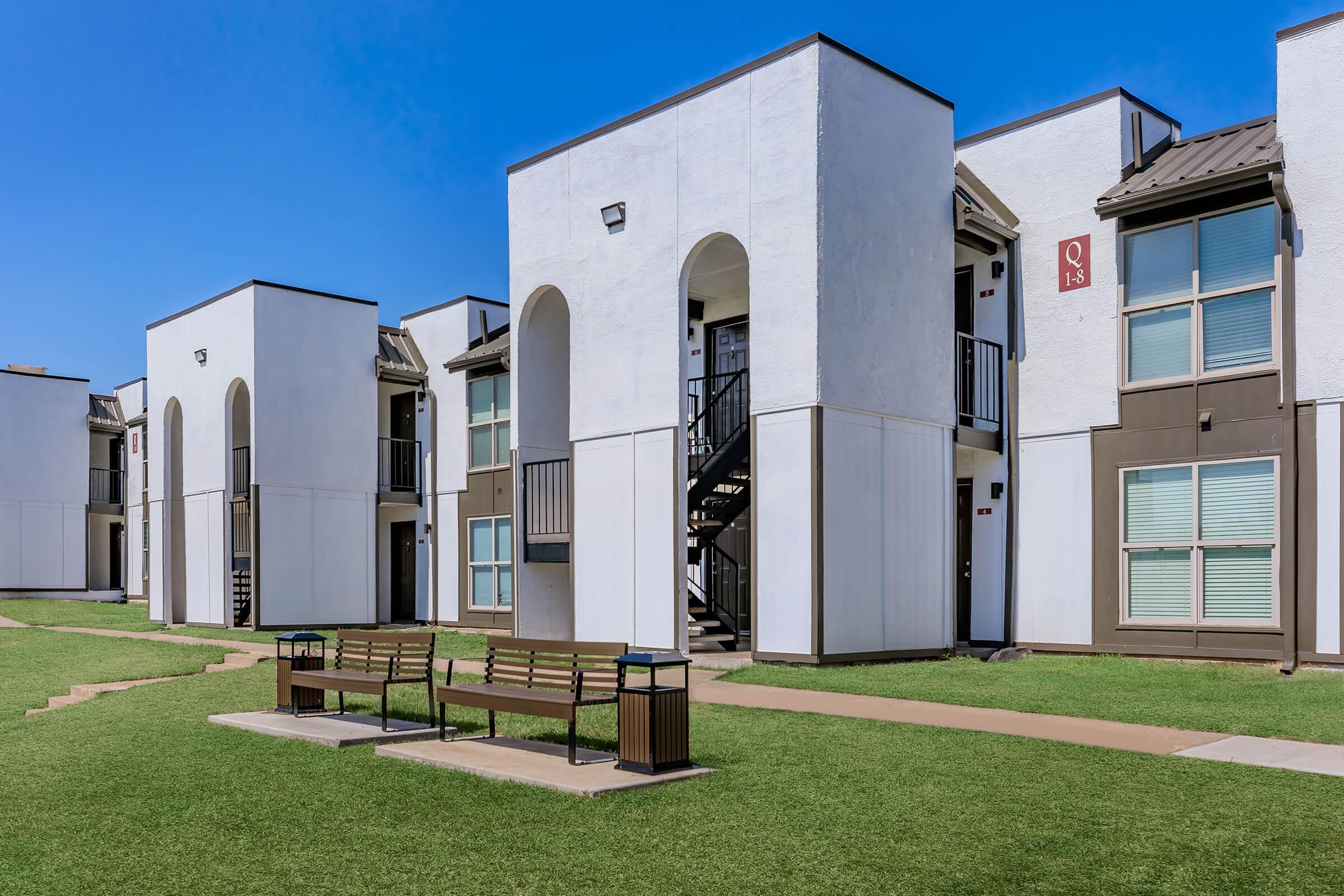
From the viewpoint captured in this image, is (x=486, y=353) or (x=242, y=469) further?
(x=242, y=469)

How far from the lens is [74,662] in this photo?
15.9 meters

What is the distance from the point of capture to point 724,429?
59.9ft

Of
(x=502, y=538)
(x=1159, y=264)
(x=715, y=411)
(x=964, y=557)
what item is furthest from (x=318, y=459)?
(x=1159, y=264)

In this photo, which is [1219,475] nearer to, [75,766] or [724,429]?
[724,429]

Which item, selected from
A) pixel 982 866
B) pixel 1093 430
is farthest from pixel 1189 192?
pixel 982 866

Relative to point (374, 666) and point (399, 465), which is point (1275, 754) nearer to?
point (374, 666)

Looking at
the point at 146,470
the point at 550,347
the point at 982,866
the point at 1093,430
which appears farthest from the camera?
the point at 146,470

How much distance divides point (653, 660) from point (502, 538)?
15.3 metres

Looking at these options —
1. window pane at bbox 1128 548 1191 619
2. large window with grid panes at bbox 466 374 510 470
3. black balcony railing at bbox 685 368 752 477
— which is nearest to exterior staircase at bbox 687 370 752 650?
black balcony railing at bbox 685 368 752 477

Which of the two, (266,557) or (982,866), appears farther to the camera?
(266,557)

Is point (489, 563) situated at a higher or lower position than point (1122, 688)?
higher

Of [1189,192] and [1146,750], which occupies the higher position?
[1189,192]

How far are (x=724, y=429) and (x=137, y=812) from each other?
12.5 meters

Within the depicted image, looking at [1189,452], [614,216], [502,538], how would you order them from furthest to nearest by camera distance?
[502,538] < [614,216] < [1189,452]
